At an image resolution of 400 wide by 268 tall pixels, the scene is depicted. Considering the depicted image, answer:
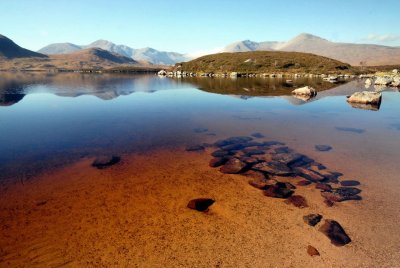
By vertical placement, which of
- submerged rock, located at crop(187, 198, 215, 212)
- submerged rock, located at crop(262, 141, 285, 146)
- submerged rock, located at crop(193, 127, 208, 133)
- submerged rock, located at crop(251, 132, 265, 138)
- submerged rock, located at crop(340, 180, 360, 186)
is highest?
submerged rock, located at crop(193, 127, 208, 133)

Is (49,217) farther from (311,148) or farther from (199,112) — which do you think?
(199,112)

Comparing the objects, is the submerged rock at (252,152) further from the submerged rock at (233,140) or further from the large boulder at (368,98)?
the large boulder at (368,98)

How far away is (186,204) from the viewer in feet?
45.0

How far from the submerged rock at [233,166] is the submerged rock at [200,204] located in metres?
3.94

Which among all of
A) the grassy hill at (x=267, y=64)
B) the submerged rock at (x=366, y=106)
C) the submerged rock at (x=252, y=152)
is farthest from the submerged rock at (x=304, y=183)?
the grassy hill at (x=267, y=64)

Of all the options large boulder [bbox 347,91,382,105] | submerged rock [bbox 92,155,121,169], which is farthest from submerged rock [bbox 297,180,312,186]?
large boulder [bbox 347,91,382,105]

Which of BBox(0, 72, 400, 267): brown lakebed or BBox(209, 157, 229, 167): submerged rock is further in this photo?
BBox(209, 157, 229, 167): submerged rock

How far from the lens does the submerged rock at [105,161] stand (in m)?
18.6

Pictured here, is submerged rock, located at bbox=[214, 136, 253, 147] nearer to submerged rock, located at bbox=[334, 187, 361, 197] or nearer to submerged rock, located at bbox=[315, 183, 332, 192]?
submerged rock, located at bbox=[315, 183, 332, 192]

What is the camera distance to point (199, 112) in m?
40.3

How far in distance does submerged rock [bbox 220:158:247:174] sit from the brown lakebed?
480 millimetres

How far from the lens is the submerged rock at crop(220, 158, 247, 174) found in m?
17.6

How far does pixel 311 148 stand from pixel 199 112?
20749 millimetres

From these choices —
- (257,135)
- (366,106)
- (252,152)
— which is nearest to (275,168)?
(252,152)
